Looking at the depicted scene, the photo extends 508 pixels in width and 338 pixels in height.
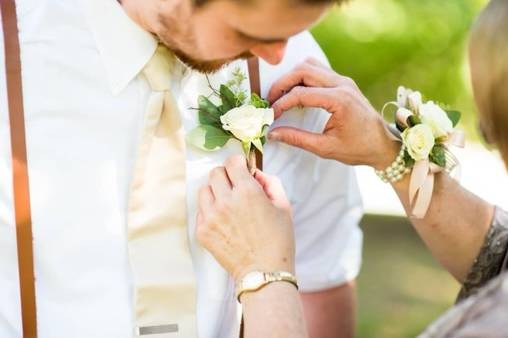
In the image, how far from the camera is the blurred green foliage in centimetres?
820

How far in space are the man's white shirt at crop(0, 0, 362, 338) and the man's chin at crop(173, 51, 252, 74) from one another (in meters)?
0.08

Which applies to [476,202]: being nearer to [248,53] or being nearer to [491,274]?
[491,274]

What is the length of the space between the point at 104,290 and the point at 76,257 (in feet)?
0.32

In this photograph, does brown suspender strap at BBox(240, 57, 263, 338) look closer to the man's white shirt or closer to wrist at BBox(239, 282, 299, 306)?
the man's white shirt

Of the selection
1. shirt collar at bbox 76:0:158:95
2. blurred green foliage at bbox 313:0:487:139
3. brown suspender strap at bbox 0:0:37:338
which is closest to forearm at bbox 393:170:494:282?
shirt collar at bbox 76:0:158:95

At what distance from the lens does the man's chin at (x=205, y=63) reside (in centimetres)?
219

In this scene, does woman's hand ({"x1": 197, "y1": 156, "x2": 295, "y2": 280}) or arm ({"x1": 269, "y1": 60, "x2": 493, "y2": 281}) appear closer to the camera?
woman's hand ({"x1": 197, "y1": 156, "x2": 295, "y2": 280})

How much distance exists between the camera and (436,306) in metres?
6.12

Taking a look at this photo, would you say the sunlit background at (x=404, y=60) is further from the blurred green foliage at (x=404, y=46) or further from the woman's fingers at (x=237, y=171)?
the woman's fingers at (x=237, y=171)

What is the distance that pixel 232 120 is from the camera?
7.50 ft

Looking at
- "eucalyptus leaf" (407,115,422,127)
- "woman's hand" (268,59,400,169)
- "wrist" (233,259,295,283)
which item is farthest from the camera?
"eucalyptus leaf" (407,115,422,127)

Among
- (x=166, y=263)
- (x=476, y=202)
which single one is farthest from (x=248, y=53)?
(x=476, y=202)

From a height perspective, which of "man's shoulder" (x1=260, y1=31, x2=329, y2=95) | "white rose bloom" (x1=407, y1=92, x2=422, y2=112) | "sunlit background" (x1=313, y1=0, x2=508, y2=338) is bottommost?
"sunlit background" (x1=313, y1=0, x2=508, y2=338)

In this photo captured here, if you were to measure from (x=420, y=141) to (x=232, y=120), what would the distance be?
0.52 meters
